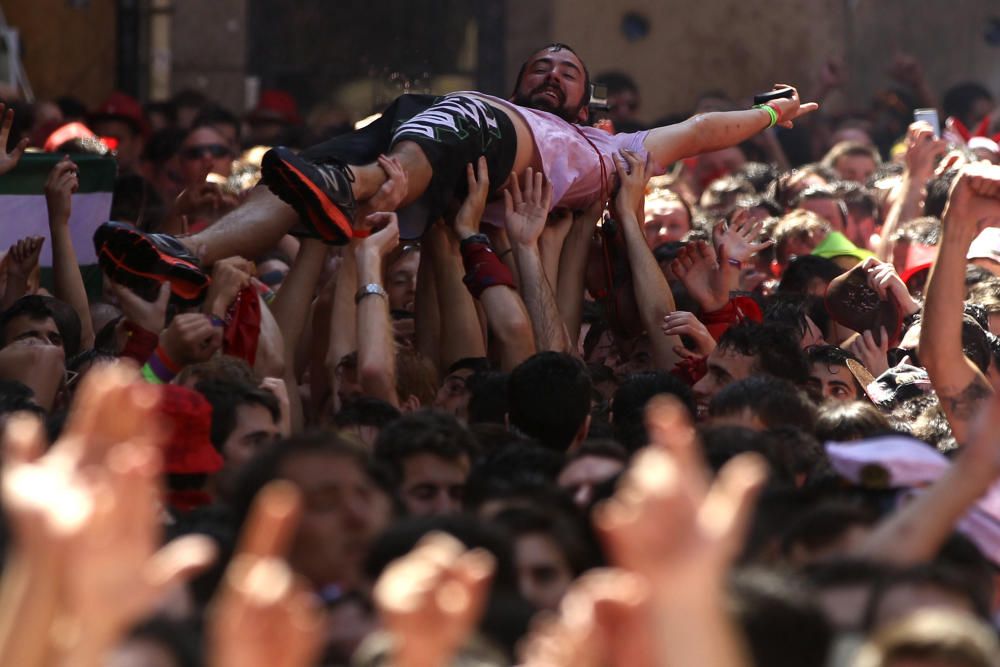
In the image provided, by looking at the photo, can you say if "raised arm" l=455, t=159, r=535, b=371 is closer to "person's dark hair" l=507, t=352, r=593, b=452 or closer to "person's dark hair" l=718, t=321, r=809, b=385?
"person's dark hair" l=718, t=321, r=809, b=385

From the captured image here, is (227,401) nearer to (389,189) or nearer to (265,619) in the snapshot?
(389,189)

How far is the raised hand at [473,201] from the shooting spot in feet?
20.9

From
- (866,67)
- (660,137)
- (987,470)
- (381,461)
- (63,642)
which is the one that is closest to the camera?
(63,642)

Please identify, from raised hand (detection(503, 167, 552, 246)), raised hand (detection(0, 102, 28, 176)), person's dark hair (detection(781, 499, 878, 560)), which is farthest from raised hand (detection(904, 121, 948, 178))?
person's dark hair (detection(781, 499, 878, 560))

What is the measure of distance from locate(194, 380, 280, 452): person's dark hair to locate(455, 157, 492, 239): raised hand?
1.39 metres

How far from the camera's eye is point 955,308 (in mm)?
5172

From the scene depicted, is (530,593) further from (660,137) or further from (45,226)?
(45,226)

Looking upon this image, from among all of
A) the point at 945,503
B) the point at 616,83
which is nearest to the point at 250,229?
the point at 945,503

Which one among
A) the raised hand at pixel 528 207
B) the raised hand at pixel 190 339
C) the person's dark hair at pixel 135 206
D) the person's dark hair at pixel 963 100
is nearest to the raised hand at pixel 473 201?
the raised hand at pixel 528 207

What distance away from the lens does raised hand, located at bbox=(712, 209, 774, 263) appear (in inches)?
263

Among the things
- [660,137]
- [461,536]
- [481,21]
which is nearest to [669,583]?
[461,536]

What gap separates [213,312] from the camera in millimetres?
6047

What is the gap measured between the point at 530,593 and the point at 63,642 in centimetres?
127

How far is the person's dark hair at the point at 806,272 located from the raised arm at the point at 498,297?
1.47 m
